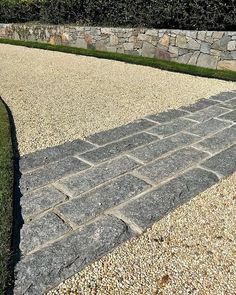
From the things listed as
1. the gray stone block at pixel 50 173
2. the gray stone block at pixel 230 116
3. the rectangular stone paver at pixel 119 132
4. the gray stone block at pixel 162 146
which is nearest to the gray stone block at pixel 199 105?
the gray stone block at pixel 230 116

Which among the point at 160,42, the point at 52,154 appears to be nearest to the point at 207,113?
the point at 52,154

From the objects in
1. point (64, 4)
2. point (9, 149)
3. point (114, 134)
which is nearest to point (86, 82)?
point (114, 134)

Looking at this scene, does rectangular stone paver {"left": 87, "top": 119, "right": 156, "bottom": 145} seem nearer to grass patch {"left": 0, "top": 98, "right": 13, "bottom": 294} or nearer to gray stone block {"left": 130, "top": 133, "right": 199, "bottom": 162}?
gray stone block {"left": 130, "top": 133, "right": 199, "bottom": 162}

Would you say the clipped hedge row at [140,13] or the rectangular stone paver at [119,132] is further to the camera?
the clipped hedge row at [140,13]

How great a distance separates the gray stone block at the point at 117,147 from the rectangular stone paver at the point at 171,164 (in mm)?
530

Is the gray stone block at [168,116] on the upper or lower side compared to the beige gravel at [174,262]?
lower

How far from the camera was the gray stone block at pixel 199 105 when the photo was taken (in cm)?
645

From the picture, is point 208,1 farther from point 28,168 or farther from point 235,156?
point 28,168

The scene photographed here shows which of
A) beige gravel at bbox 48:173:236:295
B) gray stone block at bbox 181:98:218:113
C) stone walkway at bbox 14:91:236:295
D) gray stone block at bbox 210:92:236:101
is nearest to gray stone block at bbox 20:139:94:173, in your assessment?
stone walkway at bbox 14:91:236:295

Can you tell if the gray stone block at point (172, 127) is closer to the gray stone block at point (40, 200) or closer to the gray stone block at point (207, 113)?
the gray stone block at point (207, 113)

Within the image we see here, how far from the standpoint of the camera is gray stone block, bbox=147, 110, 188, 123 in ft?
19.6

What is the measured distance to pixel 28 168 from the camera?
4.42 metres

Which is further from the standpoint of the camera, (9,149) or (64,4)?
(64,4)

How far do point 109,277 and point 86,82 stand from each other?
6.33 m
